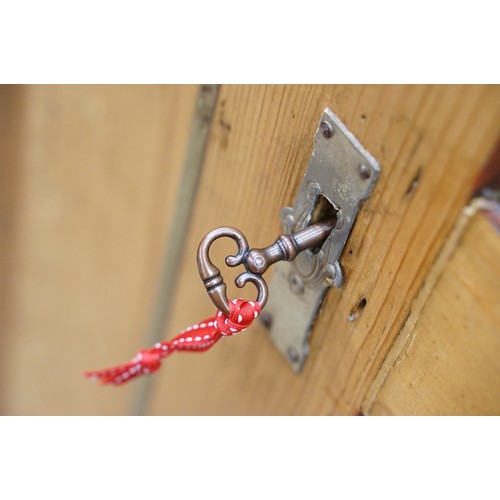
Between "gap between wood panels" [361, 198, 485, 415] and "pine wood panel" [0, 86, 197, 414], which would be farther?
"pine wood panel" [0, 86, 197, 414]

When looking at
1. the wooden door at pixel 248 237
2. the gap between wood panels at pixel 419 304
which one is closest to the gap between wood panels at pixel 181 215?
the wooden door at pixel 248 237

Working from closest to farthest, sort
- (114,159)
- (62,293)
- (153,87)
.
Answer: (153,87), (114,159), (62,293)

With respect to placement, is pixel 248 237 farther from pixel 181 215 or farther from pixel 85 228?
pixel 85 228

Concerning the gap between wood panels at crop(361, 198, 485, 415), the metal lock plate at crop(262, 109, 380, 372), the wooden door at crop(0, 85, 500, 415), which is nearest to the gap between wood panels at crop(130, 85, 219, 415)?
the wooden door at crop(0, 85, 500, 415)

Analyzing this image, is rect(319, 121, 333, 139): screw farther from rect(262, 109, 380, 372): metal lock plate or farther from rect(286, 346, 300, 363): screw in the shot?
rect(286, 346, 300, 363): screw

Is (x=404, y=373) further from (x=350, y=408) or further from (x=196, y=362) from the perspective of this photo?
(x=196, y=362)

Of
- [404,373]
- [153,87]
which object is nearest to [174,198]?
[153,87]

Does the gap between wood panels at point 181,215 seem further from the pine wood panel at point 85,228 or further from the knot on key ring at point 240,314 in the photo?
the knot on key ring at point 240,314
